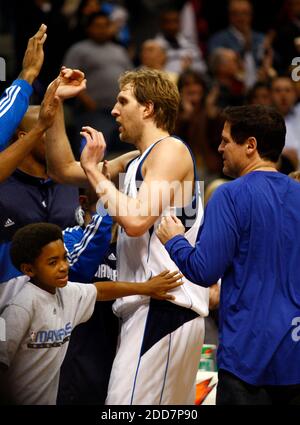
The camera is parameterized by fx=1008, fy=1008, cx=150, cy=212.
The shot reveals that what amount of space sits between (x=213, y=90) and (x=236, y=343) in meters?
5.71

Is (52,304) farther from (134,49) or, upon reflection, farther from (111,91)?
(134,49)

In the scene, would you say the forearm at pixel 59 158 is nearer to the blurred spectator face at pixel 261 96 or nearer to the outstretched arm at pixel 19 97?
the outstretched arm at pixel 19 97

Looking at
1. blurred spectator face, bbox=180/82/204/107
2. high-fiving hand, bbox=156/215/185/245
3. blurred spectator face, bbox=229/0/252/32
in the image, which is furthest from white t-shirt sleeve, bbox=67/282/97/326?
blurred spectator face, bbox=229/0/252/32

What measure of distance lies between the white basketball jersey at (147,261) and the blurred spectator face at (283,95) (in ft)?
15.1

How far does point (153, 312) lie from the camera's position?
4.40 meters

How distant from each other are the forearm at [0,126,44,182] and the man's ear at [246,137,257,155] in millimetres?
924

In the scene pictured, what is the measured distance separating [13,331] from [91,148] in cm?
83

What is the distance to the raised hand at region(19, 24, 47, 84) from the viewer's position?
460 cm

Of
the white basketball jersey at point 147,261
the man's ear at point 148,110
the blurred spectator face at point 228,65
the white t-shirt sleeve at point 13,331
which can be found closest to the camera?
the white t-shirt sleeve at point 13,331

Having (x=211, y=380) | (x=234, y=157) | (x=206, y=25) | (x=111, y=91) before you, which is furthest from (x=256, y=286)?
(x=206, y=25)

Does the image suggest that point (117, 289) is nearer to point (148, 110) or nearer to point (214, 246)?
point (214, 246)

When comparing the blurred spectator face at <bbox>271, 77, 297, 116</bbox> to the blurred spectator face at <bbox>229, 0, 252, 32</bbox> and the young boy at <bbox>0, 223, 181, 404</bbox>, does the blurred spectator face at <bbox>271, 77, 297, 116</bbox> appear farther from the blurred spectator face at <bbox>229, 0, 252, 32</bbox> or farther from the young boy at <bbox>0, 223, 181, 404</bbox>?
the young boy at <bbox>0, 223, 181, 404</bbox>

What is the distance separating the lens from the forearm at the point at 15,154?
430 cm

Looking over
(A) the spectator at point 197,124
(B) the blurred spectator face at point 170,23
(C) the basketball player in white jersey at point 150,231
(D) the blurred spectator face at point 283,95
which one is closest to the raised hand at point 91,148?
(C) the basketball player in white jersey at point 150,231
